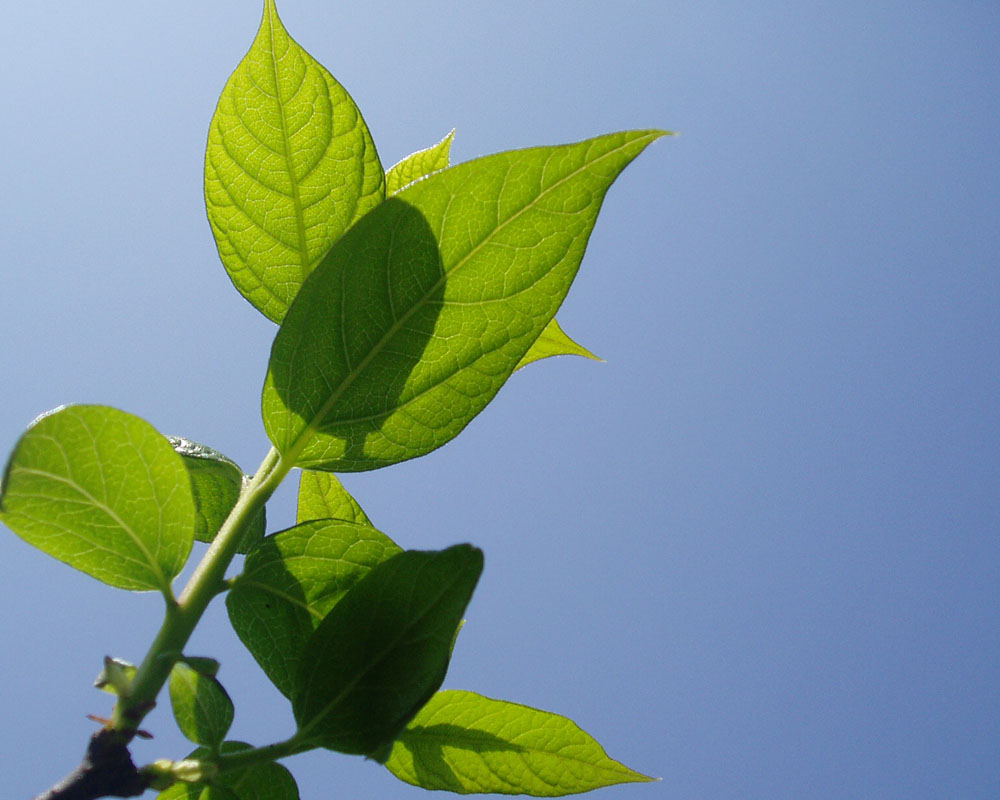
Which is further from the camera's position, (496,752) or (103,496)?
(496,752)

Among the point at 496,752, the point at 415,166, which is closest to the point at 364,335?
the point at 415,166

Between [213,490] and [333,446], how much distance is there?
196 mm

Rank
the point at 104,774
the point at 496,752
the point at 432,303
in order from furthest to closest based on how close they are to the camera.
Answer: the point at 496,752 → the point at 432,303 → the point at 104,774

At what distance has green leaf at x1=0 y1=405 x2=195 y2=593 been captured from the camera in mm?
693

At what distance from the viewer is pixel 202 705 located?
2.61 feet

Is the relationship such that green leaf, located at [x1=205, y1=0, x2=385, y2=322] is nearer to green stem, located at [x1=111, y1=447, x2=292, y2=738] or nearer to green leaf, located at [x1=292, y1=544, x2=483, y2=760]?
green stem, located at [x1=111, y1=447, x2=292, y2=738]

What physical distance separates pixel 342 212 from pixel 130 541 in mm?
435

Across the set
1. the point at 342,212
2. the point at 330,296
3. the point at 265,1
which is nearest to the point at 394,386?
the point at 330,296

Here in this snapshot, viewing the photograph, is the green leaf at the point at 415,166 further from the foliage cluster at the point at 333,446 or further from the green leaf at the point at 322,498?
the green leaf at the point at 322,498

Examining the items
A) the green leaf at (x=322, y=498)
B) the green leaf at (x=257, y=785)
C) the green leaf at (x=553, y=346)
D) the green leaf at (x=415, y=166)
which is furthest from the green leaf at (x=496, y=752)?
the green leaf at (x=415, y=166)

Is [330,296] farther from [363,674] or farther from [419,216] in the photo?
[363,674]

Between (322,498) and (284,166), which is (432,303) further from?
(322,498)

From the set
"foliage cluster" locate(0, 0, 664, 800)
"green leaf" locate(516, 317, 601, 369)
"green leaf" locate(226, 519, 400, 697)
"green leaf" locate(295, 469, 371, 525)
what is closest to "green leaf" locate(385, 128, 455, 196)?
"foliage cluster" locate(0, 0, 664, 800)

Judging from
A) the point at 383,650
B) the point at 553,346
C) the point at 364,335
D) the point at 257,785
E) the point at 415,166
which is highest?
the point at 415,166
